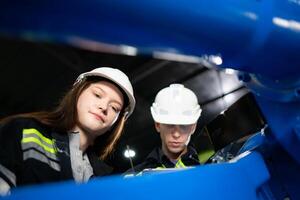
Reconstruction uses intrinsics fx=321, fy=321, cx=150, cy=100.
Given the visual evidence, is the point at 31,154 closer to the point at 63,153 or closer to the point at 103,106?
the point at 63,153

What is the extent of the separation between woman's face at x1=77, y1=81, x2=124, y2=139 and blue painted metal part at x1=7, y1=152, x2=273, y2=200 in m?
0.71

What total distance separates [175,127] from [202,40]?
1321 millimetres

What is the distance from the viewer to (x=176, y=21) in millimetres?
358

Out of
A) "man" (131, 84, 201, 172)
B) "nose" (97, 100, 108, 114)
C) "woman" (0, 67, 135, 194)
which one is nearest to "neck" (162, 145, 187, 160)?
"man" (131, 84, 201, 172)

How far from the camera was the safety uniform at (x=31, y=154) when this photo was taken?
91 cm

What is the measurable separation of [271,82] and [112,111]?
84 cm

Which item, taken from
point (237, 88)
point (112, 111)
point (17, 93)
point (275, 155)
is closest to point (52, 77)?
point (17, 93)

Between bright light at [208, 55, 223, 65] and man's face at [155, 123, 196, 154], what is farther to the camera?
man's face at [155, 123, 196, 154]

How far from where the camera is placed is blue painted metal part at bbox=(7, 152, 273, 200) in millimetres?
427

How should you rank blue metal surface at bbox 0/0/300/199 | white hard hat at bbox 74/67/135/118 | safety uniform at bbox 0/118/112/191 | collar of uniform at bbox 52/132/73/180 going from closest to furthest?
blue metal surface at bbox 0/0/300/199
safety uniform at bbox 0/118/112/191
collar of uniform at bbox 52/132/73/180
white hard hat at bbox 74/67/135/118

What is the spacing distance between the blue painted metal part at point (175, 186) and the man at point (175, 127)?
1084 millimetres

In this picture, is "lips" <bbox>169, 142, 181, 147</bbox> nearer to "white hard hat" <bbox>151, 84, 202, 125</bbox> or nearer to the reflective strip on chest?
"white hard hat" <bbox>151, 84, 202, 125</bbox>

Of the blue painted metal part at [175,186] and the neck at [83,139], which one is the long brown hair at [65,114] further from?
the blue painted metal part at [175,186]

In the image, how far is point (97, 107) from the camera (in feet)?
3.98
